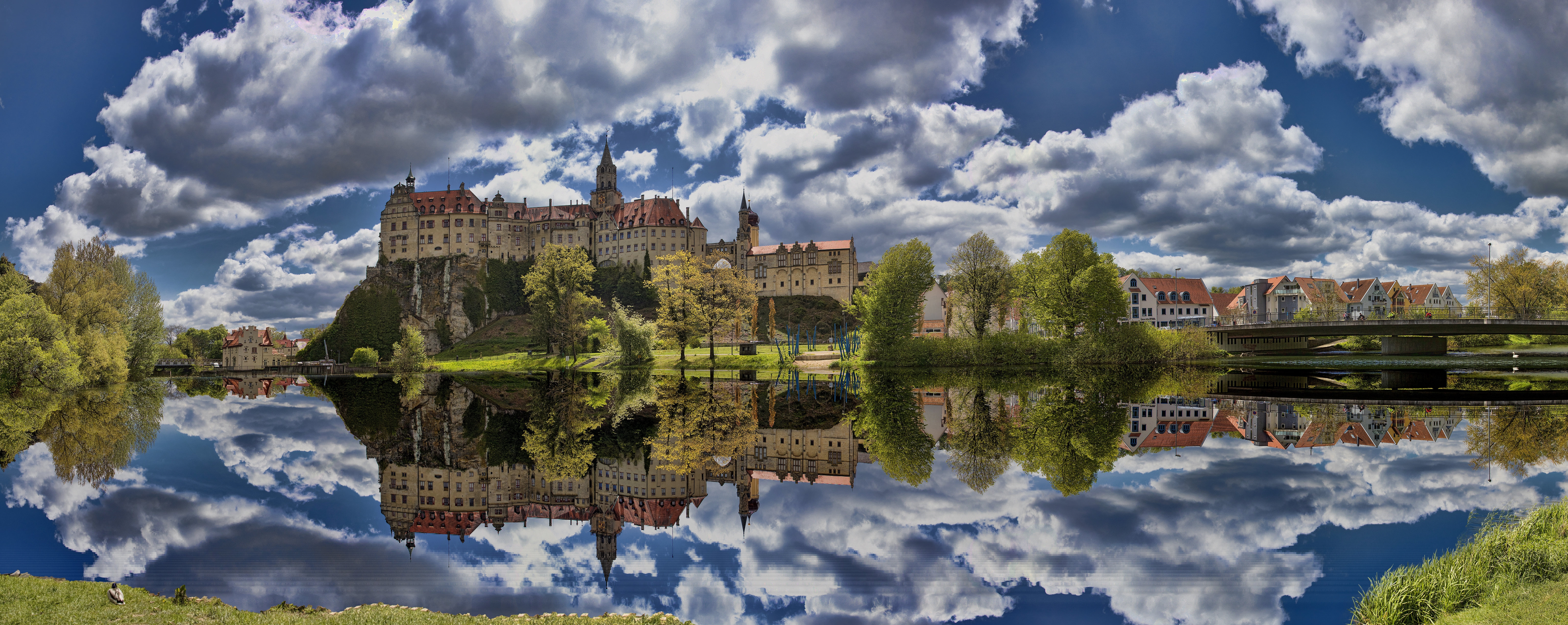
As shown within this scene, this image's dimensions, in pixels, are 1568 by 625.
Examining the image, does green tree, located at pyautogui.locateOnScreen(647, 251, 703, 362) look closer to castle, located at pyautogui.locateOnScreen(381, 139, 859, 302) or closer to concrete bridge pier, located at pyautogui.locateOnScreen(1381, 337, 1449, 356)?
castle, located at pyautogui.locateOnScreen(381, 139, 859, 302)

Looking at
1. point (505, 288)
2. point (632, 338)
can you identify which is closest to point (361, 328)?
point (505, 288)

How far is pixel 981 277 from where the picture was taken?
2111 inches

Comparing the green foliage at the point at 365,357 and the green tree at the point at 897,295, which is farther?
the green foliage at the point at 365,357

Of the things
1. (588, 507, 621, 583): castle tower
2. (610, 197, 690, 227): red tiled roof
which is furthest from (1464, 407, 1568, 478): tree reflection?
(610, 197, 690, 227): red tiled roof

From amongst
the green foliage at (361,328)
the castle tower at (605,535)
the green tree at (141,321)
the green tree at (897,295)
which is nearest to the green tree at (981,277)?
the green tree at (897,295)

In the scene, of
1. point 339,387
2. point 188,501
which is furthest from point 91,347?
point 188,501

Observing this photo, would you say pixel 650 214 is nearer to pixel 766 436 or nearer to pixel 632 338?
pixel 632 338

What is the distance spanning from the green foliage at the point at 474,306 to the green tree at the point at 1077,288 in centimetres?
8061

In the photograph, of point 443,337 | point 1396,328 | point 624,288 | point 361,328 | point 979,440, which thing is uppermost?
point 624,288

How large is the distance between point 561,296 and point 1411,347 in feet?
251

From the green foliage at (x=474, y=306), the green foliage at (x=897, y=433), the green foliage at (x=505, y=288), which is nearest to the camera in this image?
the green foliage at (x=897, y=433)

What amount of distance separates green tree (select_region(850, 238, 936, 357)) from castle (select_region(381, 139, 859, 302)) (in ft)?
176

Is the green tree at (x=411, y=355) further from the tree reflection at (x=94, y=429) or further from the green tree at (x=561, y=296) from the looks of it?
the tree reflection at (x=94, y=429)

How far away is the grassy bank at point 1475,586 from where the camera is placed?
7825 mm
